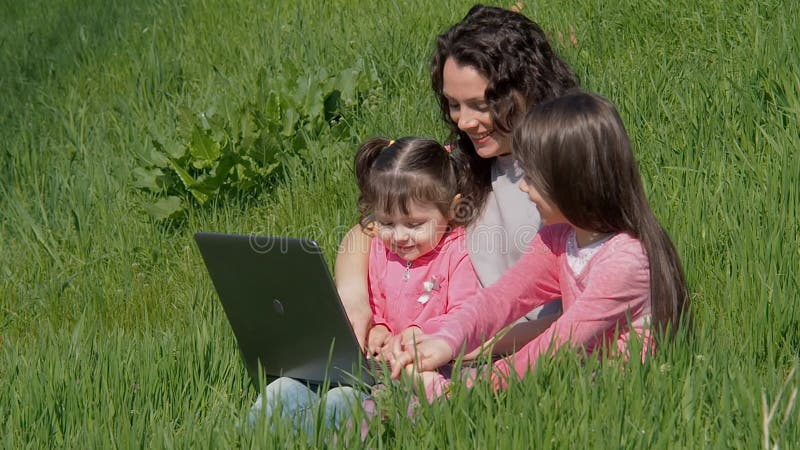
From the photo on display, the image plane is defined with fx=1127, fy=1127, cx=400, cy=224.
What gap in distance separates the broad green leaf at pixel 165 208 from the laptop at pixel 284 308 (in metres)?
1.75

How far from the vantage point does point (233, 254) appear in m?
2.98

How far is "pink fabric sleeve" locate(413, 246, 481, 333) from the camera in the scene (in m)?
3.46

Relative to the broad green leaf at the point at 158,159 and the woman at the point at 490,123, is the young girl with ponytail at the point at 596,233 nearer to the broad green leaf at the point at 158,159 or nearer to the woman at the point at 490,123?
the woman at the point at 490,123

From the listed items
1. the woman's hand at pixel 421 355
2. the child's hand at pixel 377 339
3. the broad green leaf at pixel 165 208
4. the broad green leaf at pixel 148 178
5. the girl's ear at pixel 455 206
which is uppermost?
the girl's ear at pixel 455 206

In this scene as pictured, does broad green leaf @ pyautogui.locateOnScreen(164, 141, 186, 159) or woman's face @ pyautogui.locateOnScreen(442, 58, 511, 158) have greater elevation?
woman's face @ pyautogui.locateOnScreen(442, 58, 511, 158)

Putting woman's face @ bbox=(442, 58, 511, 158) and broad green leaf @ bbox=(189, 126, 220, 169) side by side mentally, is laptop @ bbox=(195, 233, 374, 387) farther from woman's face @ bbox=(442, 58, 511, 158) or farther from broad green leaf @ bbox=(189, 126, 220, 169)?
broad green leaf @ bbox=(189, 126, 220, 169)

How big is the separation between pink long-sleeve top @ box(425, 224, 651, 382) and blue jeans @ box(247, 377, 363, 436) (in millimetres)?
334

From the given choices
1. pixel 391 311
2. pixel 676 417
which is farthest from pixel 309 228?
pixel 676 417

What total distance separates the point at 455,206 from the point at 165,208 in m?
1.73

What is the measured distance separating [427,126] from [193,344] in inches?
64.5

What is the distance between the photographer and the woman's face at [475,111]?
3473 mm

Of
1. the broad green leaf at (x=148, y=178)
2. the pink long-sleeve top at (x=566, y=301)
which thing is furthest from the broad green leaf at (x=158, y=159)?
the pink long-sleeve top at (x=566, y=301)

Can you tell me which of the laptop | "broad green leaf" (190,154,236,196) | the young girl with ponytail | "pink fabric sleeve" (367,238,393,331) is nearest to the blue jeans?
the laptop

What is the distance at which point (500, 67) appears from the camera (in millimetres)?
3469
